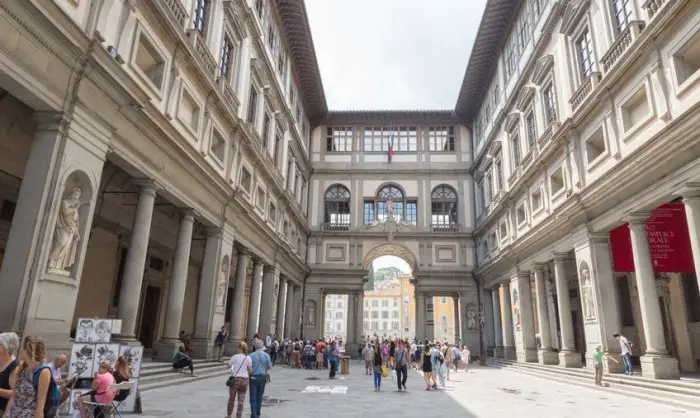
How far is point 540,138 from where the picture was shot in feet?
67.0

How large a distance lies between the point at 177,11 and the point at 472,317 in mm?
28304

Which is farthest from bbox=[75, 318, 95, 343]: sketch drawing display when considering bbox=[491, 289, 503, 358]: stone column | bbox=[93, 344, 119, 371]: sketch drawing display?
bbox=[491, 289, 503, 358]: stone column

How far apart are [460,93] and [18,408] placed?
3371 centimetres

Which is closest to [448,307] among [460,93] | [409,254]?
[409,254]

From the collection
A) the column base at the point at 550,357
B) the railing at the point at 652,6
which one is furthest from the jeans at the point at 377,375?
the railing at the point at 652,6

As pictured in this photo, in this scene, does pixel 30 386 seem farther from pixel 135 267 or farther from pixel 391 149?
pixel 391 149

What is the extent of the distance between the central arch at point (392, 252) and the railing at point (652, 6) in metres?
23.6

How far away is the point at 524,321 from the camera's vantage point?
77.3ft

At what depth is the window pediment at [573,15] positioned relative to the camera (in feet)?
56.0

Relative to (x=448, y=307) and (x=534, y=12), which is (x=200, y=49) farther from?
(x=448, y=307)

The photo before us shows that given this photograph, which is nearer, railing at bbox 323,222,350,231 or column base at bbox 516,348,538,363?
column base at bbox 516,348,538,363

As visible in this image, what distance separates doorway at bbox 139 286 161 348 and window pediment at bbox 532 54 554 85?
21.2 meters

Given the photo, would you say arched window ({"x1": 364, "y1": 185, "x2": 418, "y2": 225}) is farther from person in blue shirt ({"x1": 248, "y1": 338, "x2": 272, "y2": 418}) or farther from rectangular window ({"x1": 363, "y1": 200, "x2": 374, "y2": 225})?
person in blue shirt ({"x1": 248, "y1": 338, "x2": 272, "y2": 418})

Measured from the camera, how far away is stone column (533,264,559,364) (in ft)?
69.1
